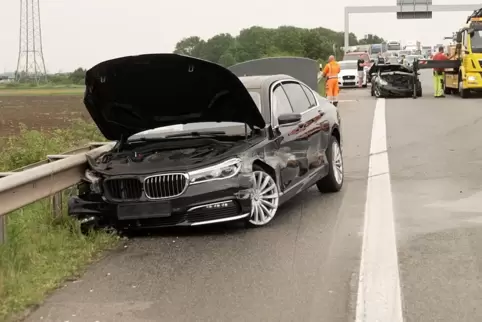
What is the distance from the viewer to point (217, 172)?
692cm

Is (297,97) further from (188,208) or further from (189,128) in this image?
(188,208)

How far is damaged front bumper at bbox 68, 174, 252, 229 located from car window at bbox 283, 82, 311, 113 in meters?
1.93

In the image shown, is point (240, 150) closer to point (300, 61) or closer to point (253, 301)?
point (253, 301)

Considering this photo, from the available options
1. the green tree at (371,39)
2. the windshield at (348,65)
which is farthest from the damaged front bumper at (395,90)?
the green tree at (371,39)

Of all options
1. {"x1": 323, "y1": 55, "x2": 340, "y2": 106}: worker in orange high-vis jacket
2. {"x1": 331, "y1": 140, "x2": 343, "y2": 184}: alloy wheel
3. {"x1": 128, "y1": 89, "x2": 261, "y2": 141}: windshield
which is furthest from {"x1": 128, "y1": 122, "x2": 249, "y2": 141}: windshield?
{"x1": 323, "y1": 55, "x2": 340, "y2": 106}: worker in orange high-vis jacket

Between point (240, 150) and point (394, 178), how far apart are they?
3.81 m

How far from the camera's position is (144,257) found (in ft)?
20.9

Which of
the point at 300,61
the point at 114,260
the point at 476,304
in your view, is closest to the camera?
the point at 476,304

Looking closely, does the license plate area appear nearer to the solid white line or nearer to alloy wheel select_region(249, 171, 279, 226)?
alloy wheel select_region(249, 171, 279, 226)

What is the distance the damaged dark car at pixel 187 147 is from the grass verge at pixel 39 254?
29cm

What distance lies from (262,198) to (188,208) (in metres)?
0.86

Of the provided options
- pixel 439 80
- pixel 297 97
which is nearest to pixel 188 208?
pixel 297 97

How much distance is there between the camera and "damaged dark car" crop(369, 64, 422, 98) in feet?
90.2

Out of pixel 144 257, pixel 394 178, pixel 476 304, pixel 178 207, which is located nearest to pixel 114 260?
pixel 144 257
